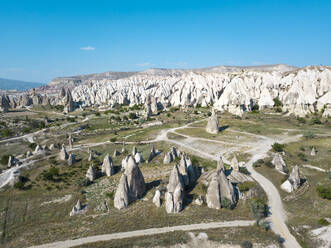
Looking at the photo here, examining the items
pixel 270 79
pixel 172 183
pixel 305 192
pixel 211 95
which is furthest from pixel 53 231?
pixel 270 79

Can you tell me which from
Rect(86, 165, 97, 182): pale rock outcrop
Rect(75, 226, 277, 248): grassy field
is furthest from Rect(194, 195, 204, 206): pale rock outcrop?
Rect(86, 165, 97, 182): pale rock outcrop

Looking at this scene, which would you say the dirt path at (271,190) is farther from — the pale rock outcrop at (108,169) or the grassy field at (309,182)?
the pale rock outcrop at (108,169)

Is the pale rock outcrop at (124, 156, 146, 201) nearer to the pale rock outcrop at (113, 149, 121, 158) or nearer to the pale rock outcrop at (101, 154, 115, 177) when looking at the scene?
the pale rock outcrop at (101, 154, 115, 177)

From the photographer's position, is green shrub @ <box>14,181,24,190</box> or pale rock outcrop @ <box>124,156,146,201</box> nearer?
pale rock outcrop @ <box>124,156,146,201</box>

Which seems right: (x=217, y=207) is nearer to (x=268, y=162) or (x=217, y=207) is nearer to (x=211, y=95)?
(x=268, y=162)

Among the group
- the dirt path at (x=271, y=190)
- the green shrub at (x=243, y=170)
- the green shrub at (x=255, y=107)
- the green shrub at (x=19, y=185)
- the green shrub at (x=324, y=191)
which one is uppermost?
the green shrub at (x=255, y=107)

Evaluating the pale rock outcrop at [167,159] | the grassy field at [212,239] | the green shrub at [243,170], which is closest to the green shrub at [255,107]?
the green shrub at [243,170]

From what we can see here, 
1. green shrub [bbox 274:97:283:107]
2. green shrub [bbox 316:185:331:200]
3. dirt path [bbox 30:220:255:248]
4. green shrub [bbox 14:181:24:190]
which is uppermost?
green shrub [bbox 274:97:283:107]
